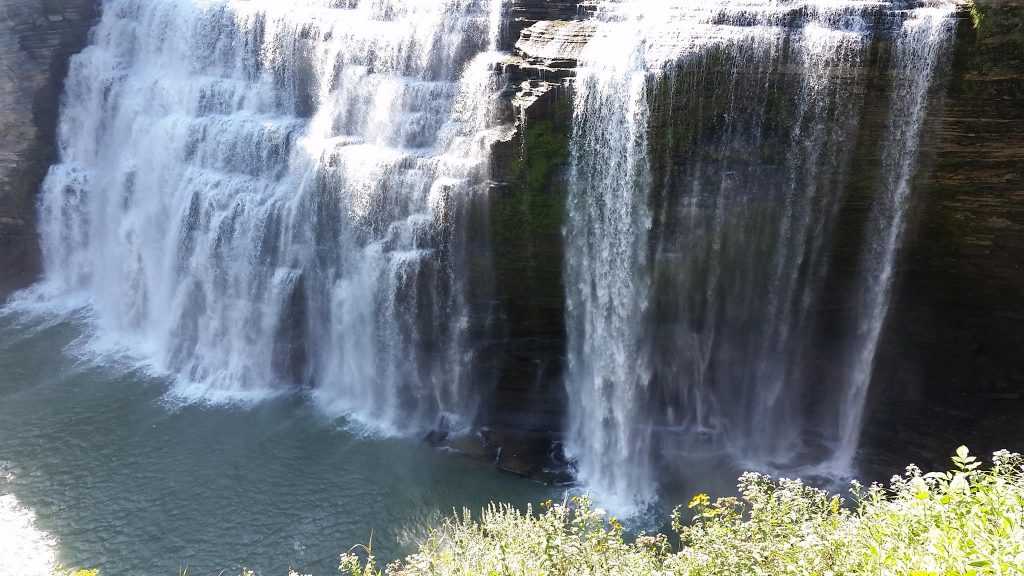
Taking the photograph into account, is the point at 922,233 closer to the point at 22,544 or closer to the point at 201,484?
the point at 201,484

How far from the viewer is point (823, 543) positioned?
7520mm

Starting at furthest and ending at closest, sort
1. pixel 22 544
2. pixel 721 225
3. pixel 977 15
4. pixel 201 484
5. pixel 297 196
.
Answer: pixel 297 196 < pixel 201 484 < pixel 721 225 < pixel 22 544 < pixel 977 15

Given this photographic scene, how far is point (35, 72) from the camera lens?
28656 mm

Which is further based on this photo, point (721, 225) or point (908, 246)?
point (721, 225)

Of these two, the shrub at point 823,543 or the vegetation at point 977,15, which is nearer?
the shrub at point 823,543

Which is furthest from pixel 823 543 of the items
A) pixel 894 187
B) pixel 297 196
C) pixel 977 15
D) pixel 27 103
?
pixel 27 103

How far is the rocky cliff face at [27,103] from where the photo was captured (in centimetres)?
2836

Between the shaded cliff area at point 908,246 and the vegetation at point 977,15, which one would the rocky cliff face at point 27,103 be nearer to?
the shaded cliff area at point 908,246

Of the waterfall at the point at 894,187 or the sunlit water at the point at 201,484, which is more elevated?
the waterfall at the point at 894,187

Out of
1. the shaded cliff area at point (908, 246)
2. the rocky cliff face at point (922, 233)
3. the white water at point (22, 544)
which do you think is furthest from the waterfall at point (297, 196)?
the white water at point (22, 544)

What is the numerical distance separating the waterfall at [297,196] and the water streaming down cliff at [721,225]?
10.0ft

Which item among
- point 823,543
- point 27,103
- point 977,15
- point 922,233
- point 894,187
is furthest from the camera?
point 27,103

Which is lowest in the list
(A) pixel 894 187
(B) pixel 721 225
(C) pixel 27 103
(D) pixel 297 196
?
(D) pixel 297 196

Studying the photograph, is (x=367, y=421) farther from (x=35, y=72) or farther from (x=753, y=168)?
(x=35, y=72)
